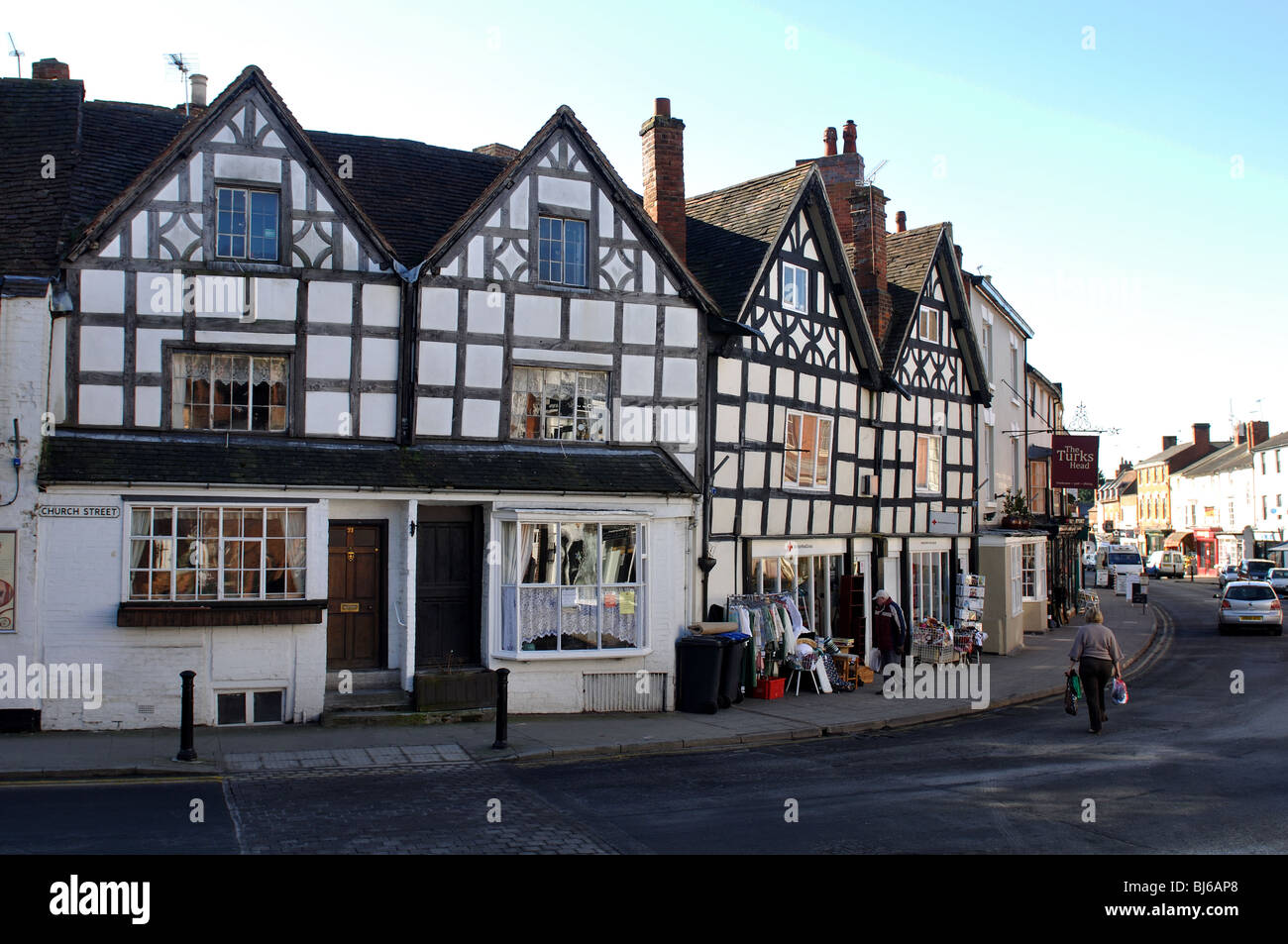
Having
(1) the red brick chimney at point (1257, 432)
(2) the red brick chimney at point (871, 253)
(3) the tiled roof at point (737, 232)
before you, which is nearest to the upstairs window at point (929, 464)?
(2) the red brick chimney at point (871, 253)

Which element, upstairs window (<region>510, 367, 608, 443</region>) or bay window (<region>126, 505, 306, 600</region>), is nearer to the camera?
bay window (<region>126, 505, 306, 600</region>)

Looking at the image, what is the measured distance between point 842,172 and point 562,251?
10251 mm

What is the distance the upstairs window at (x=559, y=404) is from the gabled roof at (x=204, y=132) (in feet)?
9.60

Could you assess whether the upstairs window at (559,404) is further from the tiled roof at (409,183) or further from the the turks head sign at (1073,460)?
the the turks head sign at (1073,460)

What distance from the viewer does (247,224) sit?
15.1 metres

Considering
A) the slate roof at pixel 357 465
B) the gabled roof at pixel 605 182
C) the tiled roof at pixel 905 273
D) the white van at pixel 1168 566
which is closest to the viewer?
the slate roof at pixel 357 465

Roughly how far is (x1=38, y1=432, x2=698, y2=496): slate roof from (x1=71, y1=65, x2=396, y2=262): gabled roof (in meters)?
2.84

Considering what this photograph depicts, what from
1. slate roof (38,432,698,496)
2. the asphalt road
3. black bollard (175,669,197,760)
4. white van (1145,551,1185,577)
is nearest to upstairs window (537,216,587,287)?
slate roof (38,432,698,496)

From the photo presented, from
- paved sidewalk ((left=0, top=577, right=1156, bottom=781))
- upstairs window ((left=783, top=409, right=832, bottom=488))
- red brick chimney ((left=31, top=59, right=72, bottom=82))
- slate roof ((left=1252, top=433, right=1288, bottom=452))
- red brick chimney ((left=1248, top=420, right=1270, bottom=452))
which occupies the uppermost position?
red brick chimney ((left=31, top=59, right=72, bottom=82))

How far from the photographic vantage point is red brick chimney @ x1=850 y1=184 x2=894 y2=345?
23.2 metres

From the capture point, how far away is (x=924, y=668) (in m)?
21.4

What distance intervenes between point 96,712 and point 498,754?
17.9ft

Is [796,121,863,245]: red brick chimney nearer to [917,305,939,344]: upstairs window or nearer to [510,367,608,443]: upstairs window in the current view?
[917,305,939,344]: upstairs window

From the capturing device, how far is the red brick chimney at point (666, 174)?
1931 centimetres
